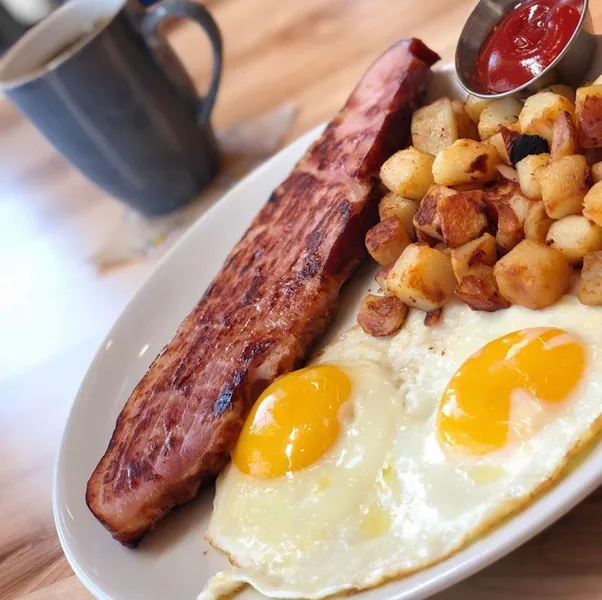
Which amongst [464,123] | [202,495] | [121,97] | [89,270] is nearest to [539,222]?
[464,123]

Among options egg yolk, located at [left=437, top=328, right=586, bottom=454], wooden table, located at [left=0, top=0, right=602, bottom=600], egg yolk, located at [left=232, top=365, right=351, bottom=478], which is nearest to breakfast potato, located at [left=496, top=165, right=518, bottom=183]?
egg yolk, located at [left=437, top=328, right=586, bottom=454]

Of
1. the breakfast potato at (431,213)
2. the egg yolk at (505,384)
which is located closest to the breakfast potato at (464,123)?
the breakfast potato at (431,213)

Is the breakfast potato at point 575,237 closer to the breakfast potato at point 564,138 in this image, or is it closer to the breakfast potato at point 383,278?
the breakfast potato at point 564,138

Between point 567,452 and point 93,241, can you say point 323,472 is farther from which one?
point 93,241

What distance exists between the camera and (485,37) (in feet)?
5.11

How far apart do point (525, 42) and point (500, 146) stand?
27 centimetres

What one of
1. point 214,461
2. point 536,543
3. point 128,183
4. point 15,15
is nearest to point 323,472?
point 214,461

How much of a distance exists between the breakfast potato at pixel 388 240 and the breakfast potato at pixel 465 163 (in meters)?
0.13

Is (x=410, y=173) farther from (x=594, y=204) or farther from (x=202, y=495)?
(x=202, y=495)

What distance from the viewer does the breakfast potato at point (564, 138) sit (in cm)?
120

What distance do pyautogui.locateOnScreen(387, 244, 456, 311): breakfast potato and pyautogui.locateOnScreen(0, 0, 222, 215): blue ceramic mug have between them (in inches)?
45.6

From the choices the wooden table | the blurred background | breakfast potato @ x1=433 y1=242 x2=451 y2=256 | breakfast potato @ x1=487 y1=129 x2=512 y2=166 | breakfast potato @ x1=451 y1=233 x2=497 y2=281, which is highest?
the blurred background

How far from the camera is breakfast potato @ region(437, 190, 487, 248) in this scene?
1.28 m

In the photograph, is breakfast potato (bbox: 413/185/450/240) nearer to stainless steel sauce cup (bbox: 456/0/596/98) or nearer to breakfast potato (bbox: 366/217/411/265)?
breakfast potato (bbox: 366/217/411/265)
